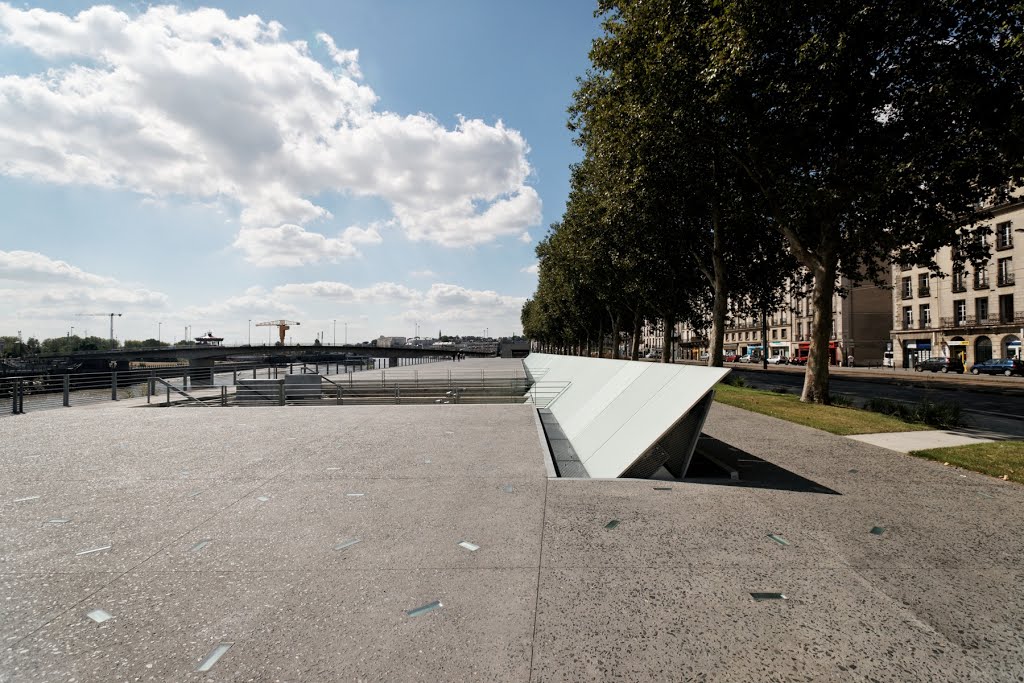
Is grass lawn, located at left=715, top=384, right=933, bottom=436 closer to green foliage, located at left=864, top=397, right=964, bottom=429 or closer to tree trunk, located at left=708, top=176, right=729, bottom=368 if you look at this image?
green foliage, located at left=864, top=397, right=964, bottom=429

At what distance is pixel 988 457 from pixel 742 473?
4.56 metres

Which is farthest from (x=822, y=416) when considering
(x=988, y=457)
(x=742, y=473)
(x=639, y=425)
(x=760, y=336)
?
(x=760, y=336)

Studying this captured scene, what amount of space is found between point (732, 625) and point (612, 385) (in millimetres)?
8002

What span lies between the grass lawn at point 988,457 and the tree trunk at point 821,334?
23.0ft

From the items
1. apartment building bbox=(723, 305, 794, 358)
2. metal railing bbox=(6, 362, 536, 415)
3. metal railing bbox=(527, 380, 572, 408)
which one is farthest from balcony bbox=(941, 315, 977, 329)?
metal railing bbox=(527, 380, 572, 408)

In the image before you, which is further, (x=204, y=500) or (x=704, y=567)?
(x=204, y=500)

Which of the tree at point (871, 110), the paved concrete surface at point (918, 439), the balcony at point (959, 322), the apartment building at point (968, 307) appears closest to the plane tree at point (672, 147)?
the tree at point (871, 110)

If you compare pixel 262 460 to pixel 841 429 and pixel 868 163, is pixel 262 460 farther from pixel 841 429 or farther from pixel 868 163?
pixel 868 163

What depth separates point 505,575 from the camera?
3.74 m

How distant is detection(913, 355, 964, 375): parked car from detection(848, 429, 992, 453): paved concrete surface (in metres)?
44.1

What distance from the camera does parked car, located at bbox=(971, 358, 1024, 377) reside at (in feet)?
118

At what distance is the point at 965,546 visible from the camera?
14.3 feet

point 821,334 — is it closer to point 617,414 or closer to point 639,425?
point 617,414

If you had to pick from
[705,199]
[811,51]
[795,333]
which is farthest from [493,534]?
[795,333]
